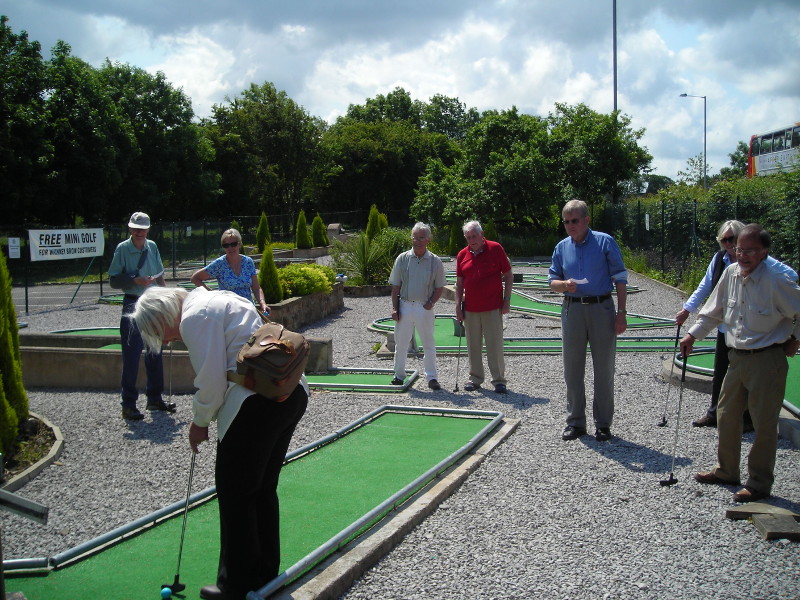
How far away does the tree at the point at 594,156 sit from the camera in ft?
99.1

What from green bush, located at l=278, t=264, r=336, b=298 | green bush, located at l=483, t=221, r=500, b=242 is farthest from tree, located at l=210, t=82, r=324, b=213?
green bush, located at l=278, t=264, r=336, b=298

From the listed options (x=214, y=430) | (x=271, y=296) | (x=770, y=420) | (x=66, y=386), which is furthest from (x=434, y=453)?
(x=271, y=296)

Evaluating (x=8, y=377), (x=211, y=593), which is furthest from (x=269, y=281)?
(x=211, y=593)

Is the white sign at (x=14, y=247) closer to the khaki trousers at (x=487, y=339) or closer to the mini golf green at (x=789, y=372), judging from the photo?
the khaki trousers at (x=487, y=339)

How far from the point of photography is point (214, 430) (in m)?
6.60

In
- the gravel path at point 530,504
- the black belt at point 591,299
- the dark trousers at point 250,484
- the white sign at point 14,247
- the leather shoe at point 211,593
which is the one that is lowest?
the gravel path at point 530,504

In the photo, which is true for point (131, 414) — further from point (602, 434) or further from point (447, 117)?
point (447, 117)

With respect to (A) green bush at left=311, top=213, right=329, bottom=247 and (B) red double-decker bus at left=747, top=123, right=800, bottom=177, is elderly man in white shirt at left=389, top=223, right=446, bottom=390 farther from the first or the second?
(A) green bush at left=311, top=213, right=329, bottom=247

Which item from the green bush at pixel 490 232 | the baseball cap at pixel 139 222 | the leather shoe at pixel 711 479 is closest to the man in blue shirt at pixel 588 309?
the leather shoe at pixel 711 479

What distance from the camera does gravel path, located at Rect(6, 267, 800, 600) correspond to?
156 inches

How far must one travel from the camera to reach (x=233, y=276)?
745cm

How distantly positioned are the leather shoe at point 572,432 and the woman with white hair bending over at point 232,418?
133 inches

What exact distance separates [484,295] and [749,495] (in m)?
3.47

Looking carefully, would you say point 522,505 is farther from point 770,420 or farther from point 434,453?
point 770,420
